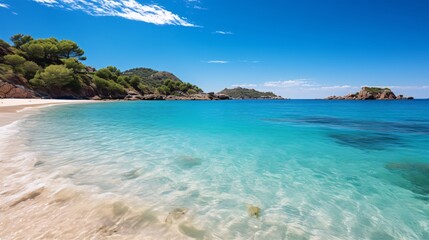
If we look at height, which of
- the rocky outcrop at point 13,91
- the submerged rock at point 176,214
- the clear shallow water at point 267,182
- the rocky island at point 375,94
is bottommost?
the clear shallow water at point 267,182

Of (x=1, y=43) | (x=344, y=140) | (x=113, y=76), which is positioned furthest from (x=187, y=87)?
(x=344, y=140)

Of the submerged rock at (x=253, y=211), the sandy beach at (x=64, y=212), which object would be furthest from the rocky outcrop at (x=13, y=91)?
the submerged rock at (x=253, y=211)

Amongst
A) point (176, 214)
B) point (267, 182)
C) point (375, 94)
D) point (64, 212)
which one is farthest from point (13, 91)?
point (375, 94)

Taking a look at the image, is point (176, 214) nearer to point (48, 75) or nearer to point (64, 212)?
point (64, 212)

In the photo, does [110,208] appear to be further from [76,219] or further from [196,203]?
[196,203]

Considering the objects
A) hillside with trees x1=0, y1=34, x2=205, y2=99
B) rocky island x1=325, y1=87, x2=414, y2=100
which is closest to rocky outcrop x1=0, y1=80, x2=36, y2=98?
hillside with trees x1=0, y1=34, x2=205, y2=99

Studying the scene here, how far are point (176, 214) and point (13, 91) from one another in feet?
239

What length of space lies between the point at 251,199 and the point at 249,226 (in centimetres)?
127

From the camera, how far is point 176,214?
4641 mm

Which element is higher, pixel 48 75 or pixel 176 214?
pixel 48 75

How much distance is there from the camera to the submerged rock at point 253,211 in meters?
4.79

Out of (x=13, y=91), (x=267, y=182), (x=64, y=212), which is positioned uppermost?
(x=13, y=91)

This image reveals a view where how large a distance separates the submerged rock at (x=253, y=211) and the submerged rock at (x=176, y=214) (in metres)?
1.40

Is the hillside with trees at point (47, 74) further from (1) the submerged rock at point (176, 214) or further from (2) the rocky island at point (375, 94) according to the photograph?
(2) the rocky island at point (375, 94)
